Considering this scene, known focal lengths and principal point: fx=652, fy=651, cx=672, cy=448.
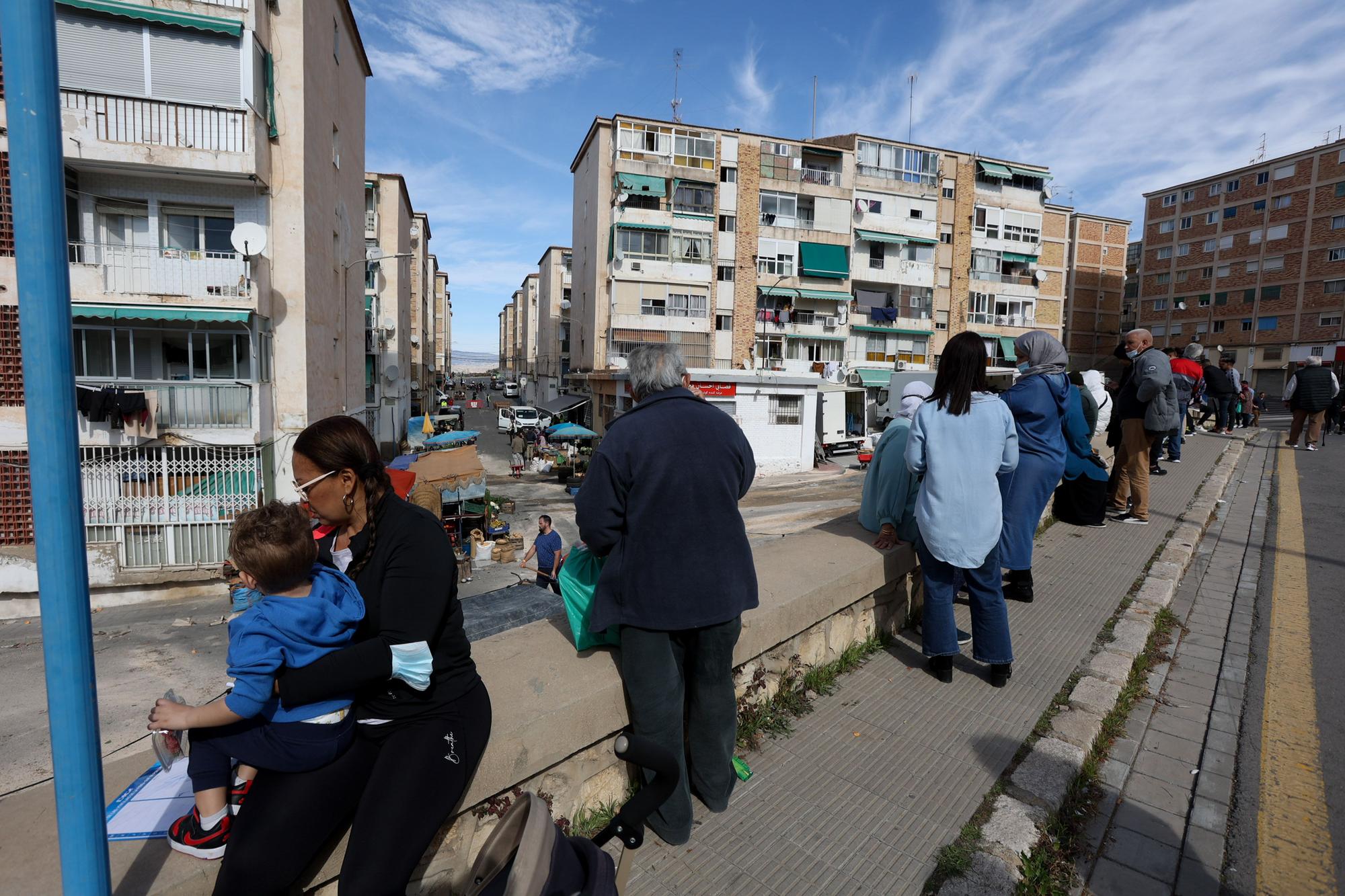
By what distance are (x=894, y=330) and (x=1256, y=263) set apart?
34.8 meters

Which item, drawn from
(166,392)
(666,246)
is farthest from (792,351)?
(166,392)

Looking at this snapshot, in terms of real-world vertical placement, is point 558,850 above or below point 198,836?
above

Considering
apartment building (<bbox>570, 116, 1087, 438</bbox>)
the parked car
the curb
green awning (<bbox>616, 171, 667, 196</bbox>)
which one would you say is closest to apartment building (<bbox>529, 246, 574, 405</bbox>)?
the parked car

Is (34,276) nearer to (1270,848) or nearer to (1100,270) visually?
(1270,848)

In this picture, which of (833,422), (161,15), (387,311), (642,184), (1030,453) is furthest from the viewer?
(387,311)

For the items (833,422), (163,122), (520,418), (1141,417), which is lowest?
(520,418)

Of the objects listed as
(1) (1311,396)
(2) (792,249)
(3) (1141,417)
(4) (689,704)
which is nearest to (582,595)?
(4) (689,704)

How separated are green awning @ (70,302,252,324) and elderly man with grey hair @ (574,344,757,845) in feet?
51.8

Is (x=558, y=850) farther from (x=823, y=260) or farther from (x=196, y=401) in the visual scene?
(x=823, y=260)

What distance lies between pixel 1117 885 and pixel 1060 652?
6.41ft

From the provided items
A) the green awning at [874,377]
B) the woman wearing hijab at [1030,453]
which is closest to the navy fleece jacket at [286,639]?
the woman wearing hijab at [1030,453]

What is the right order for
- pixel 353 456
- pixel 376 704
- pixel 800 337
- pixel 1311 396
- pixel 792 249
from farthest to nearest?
1. pixel 800 337
2. pixel 792 249
3. pixel 1311 396
4. pixel 353 456
5. pixel 376 704

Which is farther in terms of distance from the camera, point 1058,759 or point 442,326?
point 442,326

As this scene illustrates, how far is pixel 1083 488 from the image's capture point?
678 centimetres
